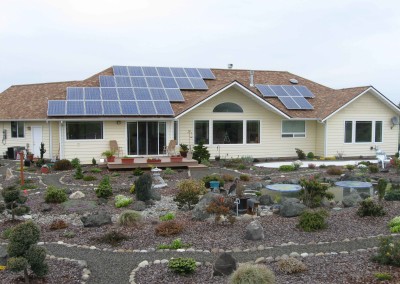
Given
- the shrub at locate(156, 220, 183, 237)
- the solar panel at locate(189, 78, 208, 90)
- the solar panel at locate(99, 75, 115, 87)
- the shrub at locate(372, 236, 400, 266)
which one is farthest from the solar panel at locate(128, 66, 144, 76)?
the shrub at locate(372, 236, 400, 266)

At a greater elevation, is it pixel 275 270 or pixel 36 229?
pixel 36 229

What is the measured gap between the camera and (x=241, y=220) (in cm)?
1165

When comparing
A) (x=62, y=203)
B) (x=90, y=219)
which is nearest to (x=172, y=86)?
(x=62, y=203)

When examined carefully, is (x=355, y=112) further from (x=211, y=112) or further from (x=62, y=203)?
(x=62, y=203)

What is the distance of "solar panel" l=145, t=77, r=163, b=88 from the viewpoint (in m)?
29.1

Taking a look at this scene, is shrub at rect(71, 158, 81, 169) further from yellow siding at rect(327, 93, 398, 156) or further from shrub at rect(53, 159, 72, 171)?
yellow siding at rect(327, 93, 398, 156)

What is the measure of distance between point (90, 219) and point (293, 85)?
24.1 meters

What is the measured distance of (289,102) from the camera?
2981 cm

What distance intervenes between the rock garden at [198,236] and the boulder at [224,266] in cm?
2

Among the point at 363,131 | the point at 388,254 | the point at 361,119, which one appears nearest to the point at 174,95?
the point at 361,119

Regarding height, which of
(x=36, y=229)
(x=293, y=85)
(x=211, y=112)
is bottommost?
(x=36, y=229)

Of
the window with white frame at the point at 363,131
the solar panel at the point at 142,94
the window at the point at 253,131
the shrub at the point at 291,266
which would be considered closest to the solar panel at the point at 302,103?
the window with white frame at the point at 363,131

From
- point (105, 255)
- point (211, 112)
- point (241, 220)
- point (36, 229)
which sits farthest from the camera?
point (211, 112)

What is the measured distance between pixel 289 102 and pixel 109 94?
11.7 m
